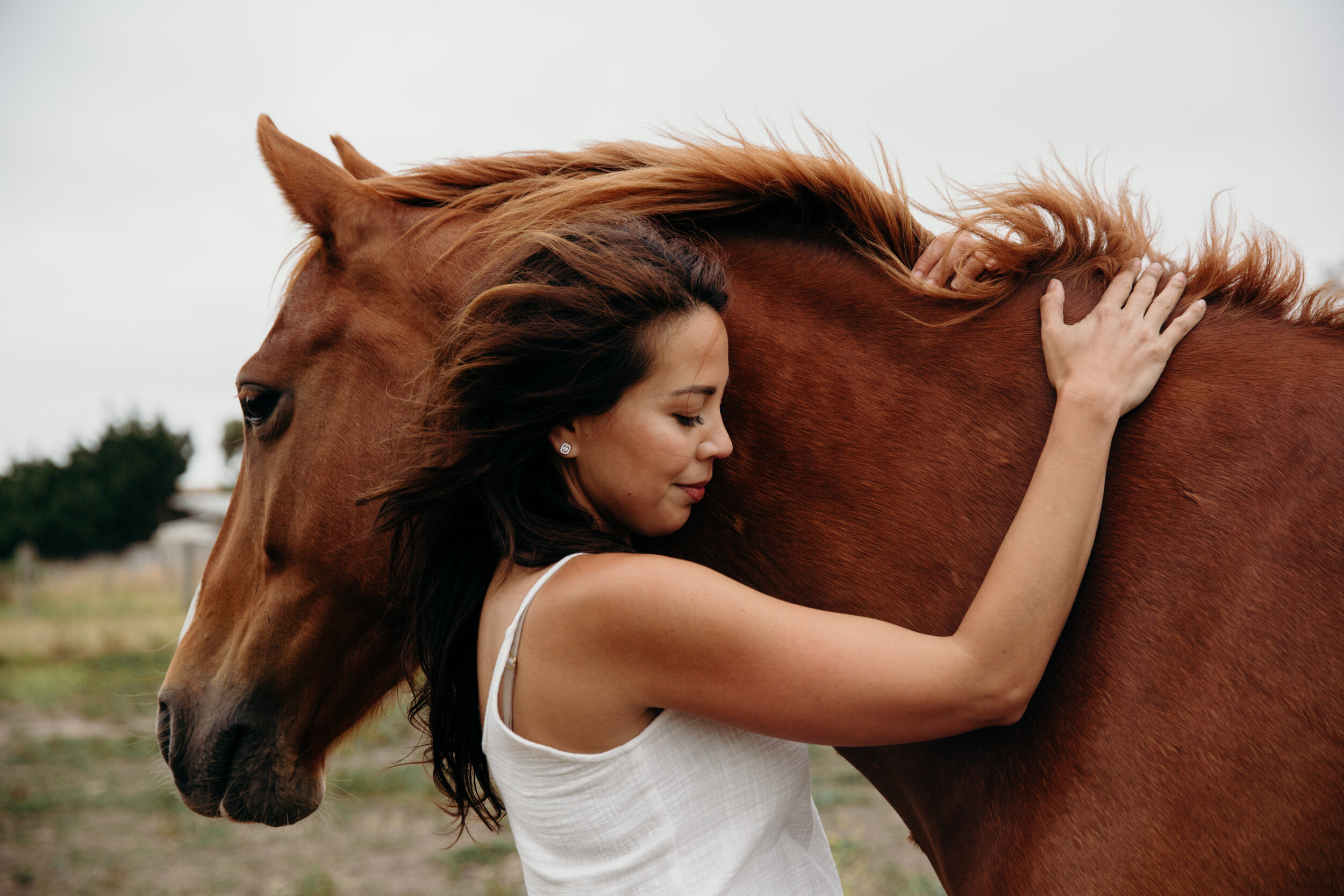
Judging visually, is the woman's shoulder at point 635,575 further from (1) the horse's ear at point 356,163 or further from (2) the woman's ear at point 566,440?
(1) the horse's ear at point 356,163

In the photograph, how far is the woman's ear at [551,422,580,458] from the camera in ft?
4.85

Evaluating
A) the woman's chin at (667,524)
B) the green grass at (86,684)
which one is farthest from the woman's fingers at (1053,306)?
the green grass at (86,684)

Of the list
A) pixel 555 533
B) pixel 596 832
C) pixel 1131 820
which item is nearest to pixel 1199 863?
pixel 1131 820

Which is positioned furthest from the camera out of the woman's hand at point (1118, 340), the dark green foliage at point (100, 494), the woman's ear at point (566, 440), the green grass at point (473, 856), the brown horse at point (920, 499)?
the dark green foliage at point (100, 494)

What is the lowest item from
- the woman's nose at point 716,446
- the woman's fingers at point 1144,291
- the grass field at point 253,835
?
the grass field at point 253,835

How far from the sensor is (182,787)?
1966 millimetres

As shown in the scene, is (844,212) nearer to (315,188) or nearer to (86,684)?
(315,188)

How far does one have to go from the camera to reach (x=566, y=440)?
1.48 meters

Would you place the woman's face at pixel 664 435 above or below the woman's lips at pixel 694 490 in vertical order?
above

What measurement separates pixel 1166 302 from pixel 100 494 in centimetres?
3985

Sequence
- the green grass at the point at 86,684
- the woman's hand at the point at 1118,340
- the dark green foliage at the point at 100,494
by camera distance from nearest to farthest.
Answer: the woman's hand at the point at 1118,340
the green grass at the point at 86,684
the dark green foliage at the point at 100,494

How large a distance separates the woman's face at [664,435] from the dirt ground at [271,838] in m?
3.65

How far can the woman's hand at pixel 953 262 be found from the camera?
1589 mm

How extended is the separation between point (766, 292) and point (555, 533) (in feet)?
2.00
